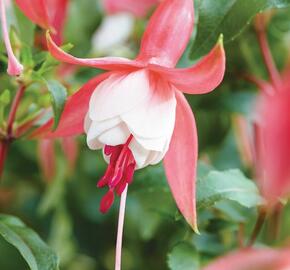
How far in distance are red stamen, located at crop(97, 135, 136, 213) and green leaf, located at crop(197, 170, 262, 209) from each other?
8 centimetres

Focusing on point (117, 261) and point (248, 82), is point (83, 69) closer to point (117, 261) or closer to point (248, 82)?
point (248, 82)

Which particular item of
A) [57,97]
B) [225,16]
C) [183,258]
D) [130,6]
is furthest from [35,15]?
[130,6]

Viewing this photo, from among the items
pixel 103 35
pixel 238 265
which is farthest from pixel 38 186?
pixel 238 265

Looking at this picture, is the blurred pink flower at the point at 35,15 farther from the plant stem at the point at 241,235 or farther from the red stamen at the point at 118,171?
the plant stem at the point at 241,235

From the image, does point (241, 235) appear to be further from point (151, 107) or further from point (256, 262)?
point (256, 262)

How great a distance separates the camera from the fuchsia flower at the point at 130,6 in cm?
112

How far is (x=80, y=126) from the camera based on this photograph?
729 millimetres

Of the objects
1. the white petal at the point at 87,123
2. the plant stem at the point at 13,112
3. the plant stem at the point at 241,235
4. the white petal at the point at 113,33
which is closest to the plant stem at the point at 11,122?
the plant stem at the point at 13,112

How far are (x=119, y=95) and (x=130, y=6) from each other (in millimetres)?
556

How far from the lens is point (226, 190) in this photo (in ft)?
2.47

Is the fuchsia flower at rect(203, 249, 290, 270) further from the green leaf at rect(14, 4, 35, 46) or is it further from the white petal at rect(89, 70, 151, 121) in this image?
the green leaf at rect(14, 4, 35, 46)

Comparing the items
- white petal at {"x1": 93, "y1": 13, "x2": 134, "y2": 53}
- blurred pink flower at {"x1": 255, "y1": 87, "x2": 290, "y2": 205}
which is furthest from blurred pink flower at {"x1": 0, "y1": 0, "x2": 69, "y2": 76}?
white petal at {"x1": 93, "y1": 13, "x2": 134, "y2": 53}

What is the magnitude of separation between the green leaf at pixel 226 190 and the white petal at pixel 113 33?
579 mm

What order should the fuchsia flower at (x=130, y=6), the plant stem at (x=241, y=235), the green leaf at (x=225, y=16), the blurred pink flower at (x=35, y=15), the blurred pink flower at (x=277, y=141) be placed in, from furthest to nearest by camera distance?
the fuchsia flower at (x=130, y=6) < the plant stem at (x=241, y=235) < the green leaf at (x=225, y=16) < the blurred pink flower at (x=35, y=15) < the blurred pink flower at (x=277, y=141)
